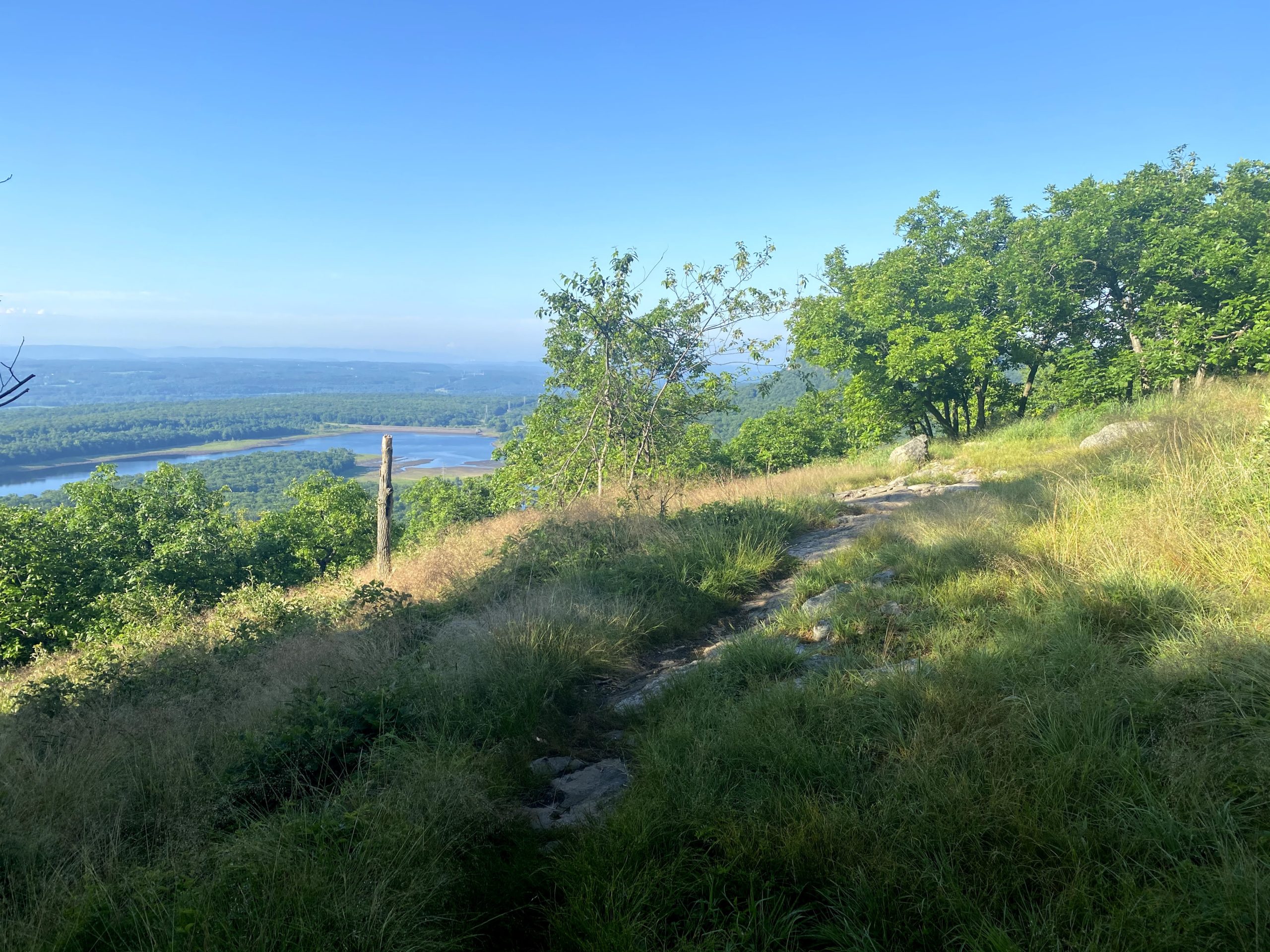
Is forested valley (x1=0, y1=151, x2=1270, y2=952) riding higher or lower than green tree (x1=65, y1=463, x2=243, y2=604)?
higher

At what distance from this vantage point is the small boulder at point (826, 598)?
4.91m

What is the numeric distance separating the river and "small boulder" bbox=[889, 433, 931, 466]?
42197 mm

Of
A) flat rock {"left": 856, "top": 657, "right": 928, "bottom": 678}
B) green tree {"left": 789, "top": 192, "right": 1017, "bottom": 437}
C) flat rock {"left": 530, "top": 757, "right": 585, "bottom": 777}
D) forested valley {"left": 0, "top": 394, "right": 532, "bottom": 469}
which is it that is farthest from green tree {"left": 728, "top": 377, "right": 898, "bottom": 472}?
flat rock {"left": 530, "top": 757, "right": 585, "bottom": 777}

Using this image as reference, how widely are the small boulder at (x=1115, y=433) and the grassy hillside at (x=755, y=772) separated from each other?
2955 mm

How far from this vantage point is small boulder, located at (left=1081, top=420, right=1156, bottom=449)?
27.6 ft

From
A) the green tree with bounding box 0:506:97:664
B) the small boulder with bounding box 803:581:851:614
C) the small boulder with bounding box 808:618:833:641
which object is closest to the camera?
the small boulder with bounding box 808:618:833:641

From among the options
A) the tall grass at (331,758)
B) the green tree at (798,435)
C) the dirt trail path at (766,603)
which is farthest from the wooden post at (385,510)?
the green tree at (798,435)

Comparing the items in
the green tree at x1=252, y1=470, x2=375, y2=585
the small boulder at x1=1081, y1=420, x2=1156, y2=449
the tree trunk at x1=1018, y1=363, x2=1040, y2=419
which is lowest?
the green tree at x1=252, y1=470, x2=375, y2=585

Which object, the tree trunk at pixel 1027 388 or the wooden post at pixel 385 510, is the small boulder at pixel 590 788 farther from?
the tree trunk at pixel 1027 388

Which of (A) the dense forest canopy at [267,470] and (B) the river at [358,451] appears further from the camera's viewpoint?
(B) the river at [358,451]

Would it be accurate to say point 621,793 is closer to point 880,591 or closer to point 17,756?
point 880,591

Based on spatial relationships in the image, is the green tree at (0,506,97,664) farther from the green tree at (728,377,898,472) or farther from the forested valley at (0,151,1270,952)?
the green tree at (728,377,898,472)

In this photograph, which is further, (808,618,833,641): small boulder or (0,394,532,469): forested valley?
(0,394,532,469): forested valley

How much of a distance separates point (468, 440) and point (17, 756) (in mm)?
84228
